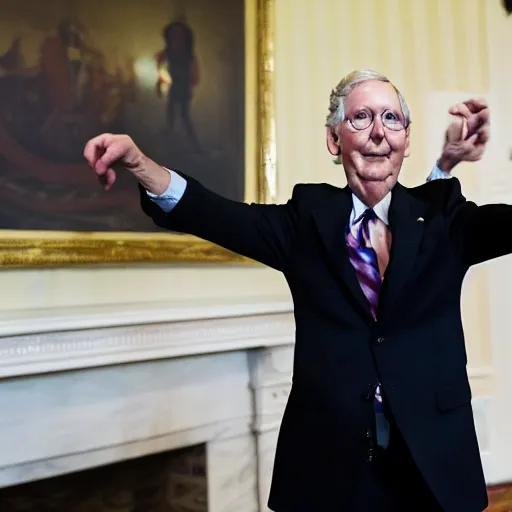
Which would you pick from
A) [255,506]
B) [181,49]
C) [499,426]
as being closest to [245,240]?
[181,49]

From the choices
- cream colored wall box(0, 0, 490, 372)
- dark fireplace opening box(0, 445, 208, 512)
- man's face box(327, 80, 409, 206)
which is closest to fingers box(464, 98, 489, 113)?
man's face box(327, 80, 409, 206)

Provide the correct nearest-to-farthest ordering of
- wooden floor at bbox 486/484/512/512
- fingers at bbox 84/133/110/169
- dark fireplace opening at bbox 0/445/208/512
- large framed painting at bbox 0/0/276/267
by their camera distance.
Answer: fingers at bbox 84/133/110/169 < large framed painting at bbox 0/0/276/267 < dark fireplace opening at bbox 0/445/208/512 < wooden floor at bbox 486/484/512/512

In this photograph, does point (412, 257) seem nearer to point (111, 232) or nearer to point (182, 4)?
point (111, 232)

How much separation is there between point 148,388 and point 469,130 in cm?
105

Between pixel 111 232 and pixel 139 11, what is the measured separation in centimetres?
60

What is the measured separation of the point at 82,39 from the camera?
1537mm

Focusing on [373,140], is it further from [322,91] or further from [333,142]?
[322,91]

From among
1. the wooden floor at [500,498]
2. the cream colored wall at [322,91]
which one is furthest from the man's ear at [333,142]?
the wooden floor at [500,498]

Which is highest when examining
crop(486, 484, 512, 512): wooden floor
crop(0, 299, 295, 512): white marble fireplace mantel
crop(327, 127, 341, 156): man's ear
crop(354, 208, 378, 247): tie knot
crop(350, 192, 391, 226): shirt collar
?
crop(327, 127, 341, 156): man's ear

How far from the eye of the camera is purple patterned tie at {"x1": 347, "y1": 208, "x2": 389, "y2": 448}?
2.82ft

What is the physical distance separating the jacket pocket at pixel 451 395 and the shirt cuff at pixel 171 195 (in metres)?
0.46

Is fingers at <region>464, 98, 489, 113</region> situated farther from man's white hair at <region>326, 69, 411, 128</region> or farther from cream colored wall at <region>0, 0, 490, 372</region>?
cream colored wall at <region>0, 0, 490, 372</region>

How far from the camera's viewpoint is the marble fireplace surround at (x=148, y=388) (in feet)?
4.53

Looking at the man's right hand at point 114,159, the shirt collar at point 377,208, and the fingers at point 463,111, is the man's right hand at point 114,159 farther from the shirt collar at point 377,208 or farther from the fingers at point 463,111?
the fingers at point 463,111
